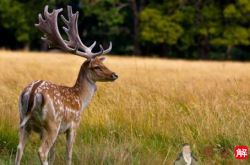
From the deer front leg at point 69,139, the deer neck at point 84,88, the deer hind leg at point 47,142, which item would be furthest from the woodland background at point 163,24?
the deer hind leg at point 47,142

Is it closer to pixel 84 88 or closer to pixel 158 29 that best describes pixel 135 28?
pixel 158 29

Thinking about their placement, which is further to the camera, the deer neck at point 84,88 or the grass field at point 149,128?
the grass field at point 149,128

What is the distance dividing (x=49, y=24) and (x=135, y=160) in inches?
66.3

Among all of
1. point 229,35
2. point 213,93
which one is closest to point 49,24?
point 213,93

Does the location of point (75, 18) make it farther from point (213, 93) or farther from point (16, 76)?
point (16, 76)

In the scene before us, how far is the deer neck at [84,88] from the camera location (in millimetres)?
6413

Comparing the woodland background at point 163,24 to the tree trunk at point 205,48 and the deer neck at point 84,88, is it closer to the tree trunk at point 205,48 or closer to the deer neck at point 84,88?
the tree trunk at point 205,48

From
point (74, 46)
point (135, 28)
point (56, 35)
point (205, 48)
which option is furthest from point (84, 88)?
point (135, 28)

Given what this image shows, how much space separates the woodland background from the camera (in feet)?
131

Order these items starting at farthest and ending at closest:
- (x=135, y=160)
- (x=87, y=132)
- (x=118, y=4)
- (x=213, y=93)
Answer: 1. (x=118, y=4)
2. (x=213, y=93)
3. (x=87, y=132)
4. (x=135, y=160)

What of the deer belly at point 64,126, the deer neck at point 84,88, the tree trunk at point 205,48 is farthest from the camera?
the tree trunk at point 205,48

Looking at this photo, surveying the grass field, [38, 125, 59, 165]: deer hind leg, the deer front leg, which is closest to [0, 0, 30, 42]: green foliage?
the grass field

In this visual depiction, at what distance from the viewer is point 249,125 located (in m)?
7.65

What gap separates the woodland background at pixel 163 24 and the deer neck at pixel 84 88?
102ft
